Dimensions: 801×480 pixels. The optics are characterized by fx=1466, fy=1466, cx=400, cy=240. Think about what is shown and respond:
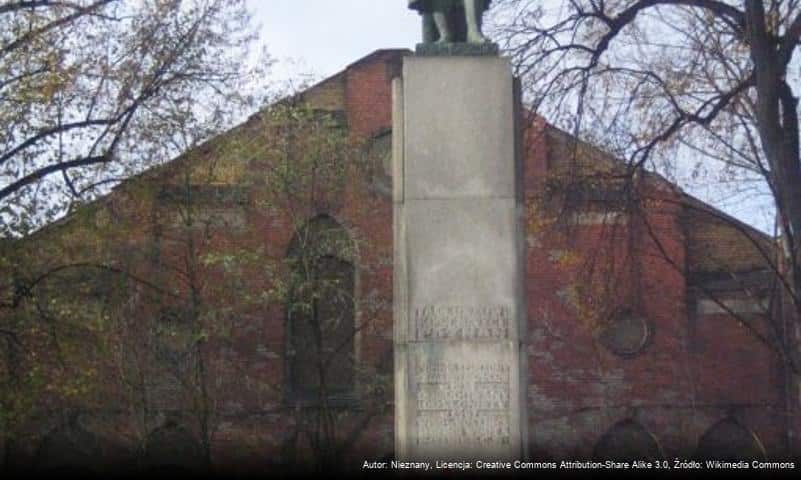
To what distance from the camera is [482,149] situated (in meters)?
11.6

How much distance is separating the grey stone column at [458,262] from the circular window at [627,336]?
16375mm

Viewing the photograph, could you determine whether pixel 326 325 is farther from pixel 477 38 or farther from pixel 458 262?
pixel 458 262

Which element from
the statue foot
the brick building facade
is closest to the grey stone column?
the statue foot

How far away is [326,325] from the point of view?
89.2 ft

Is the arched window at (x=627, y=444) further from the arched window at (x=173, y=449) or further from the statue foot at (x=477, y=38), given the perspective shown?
the statue foot at (x=477, y=38)

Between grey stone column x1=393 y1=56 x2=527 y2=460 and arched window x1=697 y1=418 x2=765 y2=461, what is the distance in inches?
659

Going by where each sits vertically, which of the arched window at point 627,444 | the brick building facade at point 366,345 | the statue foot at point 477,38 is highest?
the statue foot at point 477,38

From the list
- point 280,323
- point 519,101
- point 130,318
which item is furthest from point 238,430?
point 519,101

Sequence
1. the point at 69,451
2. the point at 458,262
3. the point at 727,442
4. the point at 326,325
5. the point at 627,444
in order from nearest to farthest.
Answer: the point at 458,262
the point at 69,451
the point at 326,325
the point at 727,442
the point at 627,444

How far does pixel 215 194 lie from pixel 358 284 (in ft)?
10.5

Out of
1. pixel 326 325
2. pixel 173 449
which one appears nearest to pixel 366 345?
pixel 326 325

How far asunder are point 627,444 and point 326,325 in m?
6.07

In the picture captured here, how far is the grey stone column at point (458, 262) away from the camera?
440 inches

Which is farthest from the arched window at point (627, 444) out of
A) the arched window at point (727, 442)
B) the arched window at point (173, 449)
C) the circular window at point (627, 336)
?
the arched window at point (173, 449)
